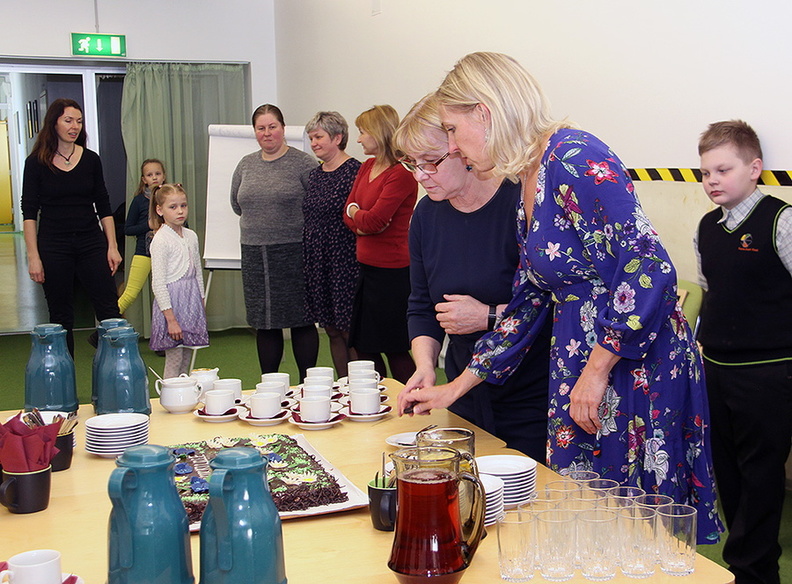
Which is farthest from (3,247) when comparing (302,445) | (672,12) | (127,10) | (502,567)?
(502,567)

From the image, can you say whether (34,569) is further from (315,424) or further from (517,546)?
(315,424)

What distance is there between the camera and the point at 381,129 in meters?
4.25

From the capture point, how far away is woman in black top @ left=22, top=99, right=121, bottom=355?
5.04m

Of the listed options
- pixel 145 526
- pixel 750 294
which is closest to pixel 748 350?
pixel 750 294

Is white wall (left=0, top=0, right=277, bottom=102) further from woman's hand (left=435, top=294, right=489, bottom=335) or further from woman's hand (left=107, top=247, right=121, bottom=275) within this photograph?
woman's hand (left=435, top=294, right=489, bottom=335)

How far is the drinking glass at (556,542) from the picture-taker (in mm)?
1238

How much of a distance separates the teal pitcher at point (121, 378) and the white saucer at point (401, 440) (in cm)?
64

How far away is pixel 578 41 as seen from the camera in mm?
4320

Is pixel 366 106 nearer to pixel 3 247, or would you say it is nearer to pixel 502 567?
pixel 3 247

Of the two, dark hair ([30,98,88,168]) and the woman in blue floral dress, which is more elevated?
dark hair ([30,98,88,168])

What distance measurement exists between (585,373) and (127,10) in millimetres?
6973

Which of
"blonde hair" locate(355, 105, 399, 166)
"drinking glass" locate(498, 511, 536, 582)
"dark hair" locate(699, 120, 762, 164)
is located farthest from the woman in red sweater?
"drinking glass" locate(498, 511, 536, 582)

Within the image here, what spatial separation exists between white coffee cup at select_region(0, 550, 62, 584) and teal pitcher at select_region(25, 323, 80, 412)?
101 centimetres

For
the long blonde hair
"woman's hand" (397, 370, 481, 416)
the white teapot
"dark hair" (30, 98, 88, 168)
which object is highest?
"dark hair" (30, 98, 88, 168)
